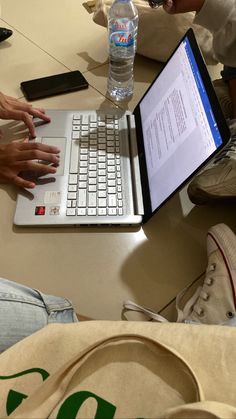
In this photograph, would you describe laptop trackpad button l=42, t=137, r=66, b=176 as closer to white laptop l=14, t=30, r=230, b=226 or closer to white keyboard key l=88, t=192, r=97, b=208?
white laptop l=14, t=30, r=230, b=226

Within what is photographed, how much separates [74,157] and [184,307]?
0.39 metres

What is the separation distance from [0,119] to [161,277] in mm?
531

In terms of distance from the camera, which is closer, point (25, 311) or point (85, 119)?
point (25, 311)

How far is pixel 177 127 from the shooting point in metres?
0.76

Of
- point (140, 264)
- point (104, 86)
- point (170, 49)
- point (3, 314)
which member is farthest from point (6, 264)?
point (170, 49)

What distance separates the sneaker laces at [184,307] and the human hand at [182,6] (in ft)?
2.06

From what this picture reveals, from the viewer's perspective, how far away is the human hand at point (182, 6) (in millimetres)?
957

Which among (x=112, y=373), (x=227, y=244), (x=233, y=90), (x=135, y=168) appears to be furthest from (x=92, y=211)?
(x=233, y=90)

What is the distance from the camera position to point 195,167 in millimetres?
669

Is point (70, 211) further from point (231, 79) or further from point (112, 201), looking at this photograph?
point (231, 79)

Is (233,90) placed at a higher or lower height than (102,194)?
higher

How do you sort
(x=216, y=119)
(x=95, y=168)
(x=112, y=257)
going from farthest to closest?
1. (x=95, y=168)
2. (x=112, y=257)
3. (x=216, y=119)

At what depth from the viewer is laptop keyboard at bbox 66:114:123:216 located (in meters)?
0.79

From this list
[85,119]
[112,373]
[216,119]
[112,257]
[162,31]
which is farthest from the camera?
[162,31]
